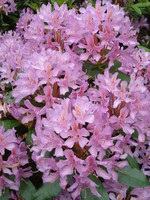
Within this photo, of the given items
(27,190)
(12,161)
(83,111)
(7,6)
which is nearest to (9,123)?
(12,161)

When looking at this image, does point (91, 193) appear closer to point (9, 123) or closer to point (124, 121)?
point (124, 121)

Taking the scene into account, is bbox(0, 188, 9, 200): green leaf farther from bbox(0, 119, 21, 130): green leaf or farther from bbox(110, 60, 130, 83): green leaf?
bbox(110, 60, 130, 83): green leaf

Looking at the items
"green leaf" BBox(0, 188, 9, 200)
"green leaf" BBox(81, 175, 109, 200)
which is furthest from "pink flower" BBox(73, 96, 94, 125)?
"green leaf" BBox(0, 188, 9, 200)

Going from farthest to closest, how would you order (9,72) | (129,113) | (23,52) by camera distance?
(23,52), (9,72), (129,113)

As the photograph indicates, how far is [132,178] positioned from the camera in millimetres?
1366

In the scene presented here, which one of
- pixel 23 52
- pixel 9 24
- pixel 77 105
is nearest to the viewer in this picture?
pixel 77 105

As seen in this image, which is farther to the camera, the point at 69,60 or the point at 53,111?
the point at 69,60

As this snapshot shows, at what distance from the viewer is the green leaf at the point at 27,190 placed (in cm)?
140

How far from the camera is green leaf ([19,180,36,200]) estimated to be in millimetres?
1397

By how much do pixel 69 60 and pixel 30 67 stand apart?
0.66 feet

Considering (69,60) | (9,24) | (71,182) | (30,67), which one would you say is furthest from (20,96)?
(9,24)

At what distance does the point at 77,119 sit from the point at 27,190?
1.46ft

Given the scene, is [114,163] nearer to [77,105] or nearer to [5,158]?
[77,105]

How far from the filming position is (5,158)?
59.1 inches
